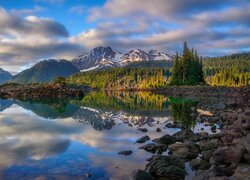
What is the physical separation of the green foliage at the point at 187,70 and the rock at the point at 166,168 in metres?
107

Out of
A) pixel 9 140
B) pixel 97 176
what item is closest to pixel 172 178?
pixel 97 176

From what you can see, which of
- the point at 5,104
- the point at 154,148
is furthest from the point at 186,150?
the point at 5,104

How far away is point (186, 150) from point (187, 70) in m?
106

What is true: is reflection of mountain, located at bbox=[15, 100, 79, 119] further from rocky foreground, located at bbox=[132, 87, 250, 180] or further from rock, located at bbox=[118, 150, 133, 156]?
rocky foreground, located at bbox=[132, 87, 250, 180]

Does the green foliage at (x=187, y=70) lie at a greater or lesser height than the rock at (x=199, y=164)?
greater

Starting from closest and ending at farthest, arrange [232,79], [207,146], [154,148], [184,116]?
[207,146] < [154,148] < [184,116] < [232,79]

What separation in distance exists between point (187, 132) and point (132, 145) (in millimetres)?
6173

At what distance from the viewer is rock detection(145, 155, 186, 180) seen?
17109mm

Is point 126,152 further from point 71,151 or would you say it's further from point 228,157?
point 228,157

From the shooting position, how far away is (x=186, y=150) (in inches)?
848

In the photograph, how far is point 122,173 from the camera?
18000 mm

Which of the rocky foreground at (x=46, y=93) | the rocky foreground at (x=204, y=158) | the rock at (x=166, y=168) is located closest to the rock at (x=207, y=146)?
the rocky foreground at (x=204, y=158)

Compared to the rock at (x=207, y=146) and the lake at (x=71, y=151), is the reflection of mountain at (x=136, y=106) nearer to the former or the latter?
the lake at (x=71, y=151)

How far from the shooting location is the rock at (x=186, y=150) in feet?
68.9
